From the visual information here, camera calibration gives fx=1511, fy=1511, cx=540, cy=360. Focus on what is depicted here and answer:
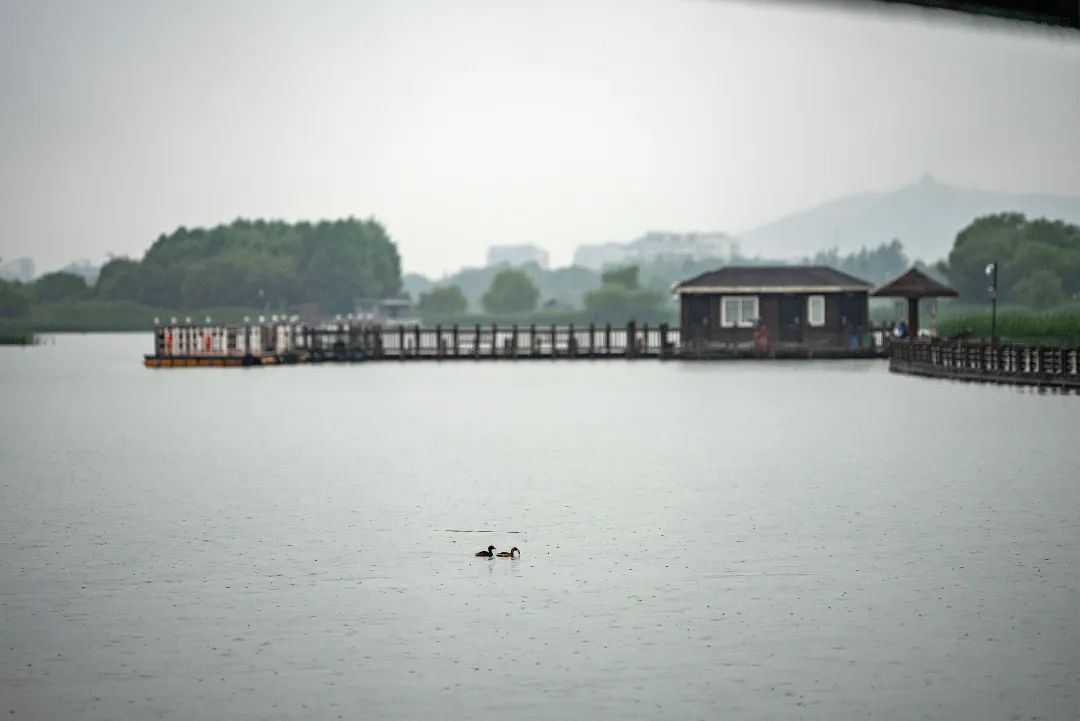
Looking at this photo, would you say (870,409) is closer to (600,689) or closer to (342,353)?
(600,689)

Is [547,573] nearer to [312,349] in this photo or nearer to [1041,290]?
[312,349]

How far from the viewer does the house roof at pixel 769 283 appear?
6475 cm

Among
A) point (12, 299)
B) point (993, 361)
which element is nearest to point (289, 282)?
point (12, 299)

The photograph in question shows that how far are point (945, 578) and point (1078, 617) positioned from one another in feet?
6.04

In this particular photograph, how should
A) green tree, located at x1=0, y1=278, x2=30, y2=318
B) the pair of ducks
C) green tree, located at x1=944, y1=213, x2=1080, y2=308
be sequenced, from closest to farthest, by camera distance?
1. the pair of ducks
2. green tree, located at x1=944, y1=213, x2=1080, y2=308
3. green tree, located at x1=0, y1=278, x2=30, y2=318

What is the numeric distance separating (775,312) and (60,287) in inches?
5336

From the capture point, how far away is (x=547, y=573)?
13977 mm

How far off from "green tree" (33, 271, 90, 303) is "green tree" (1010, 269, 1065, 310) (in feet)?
359

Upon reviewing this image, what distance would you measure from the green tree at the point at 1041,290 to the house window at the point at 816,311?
69269 millimetres

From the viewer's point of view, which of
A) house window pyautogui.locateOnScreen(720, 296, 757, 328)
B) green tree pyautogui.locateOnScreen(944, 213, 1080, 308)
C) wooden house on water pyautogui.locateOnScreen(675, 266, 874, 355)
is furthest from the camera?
green tree pyautogui.locateOnScreen(944, 213, 1080, 308)

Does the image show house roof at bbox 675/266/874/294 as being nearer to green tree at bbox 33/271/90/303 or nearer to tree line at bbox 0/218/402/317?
tree line at bbox 0/218/402/317

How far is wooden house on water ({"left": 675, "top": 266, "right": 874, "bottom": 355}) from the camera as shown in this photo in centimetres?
6525

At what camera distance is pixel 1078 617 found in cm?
1182

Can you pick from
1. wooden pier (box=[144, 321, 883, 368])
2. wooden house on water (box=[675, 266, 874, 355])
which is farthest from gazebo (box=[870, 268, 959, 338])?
wooden pier (box=[144, 321, 883, 368])
